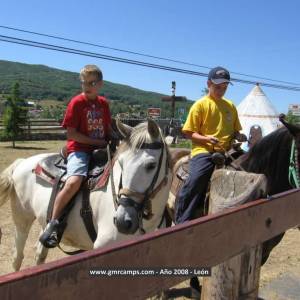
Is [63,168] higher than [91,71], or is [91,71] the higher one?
[91,71]

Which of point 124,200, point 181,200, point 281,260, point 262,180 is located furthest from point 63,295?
point 281,260

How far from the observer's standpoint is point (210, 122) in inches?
156

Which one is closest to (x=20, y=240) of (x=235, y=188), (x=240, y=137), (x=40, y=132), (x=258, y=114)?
(x=240, y=137)

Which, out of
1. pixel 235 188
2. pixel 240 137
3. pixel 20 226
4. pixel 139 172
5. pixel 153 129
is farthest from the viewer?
pixel 20 226

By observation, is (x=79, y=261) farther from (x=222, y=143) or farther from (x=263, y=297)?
(x=263, y=297)

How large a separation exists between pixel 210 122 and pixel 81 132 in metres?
1.27

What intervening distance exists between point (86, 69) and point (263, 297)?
300cm

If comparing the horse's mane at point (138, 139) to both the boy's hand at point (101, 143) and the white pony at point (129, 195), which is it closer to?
the white pony at point (129, 195)

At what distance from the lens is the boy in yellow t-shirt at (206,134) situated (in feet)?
12.3

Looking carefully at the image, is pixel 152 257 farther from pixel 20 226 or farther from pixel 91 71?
pixel 20 226

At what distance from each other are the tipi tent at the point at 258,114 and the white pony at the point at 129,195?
10771 millimetres

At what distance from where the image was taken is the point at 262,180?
7.15 feet

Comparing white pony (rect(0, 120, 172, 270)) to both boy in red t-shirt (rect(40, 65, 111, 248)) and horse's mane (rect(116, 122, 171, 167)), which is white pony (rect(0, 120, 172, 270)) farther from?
boy in red t-shirt (rect(40, 65, 111, 248))


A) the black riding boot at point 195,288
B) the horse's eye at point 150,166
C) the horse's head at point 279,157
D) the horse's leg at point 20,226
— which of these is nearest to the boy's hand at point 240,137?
the horse's head at point 279,157
